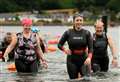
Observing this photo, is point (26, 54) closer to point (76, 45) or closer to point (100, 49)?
point (76, 45)

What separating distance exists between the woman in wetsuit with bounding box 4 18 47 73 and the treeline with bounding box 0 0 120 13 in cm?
13073

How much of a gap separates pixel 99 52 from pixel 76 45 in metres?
2.79

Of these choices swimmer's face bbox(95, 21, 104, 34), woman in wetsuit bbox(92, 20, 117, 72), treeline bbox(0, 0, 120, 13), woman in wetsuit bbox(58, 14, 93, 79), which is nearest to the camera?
woman in wetsuit bbox(58, 14, 93, 79)

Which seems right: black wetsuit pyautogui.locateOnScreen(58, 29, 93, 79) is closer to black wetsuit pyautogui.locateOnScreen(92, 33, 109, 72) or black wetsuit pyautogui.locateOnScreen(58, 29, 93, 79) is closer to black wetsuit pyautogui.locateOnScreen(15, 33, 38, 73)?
black wetsuit pyautogui.locateOnScreen(15, 33, 38, 73)

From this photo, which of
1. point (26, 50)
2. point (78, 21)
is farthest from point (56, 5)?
point (78, 21)

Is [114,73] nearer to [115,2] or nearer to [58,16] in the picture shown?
[58,16]

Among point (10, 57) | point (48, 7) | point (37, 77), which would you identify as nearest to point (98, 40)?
point (37, 77)

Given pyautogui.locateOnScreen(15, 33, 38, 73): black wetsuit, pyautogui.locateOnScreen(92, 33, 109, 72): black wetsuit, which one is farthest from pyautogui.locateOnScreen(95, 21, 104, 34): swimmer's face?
pyautogui.locateOnScreen(15, 33, 38, 73): black wetsuit

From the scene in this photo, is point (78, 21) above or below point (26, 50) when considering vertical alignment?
above

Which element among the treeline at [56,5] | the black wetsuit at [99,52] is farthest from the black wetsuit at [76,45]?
the treeline at [56,5]

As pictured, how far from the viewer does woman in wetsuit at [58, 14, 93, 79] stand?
57.0 feet

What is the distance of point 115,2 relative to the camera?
163m

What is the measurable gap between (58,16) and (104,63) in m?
128

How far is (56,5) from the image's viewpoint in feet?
543
